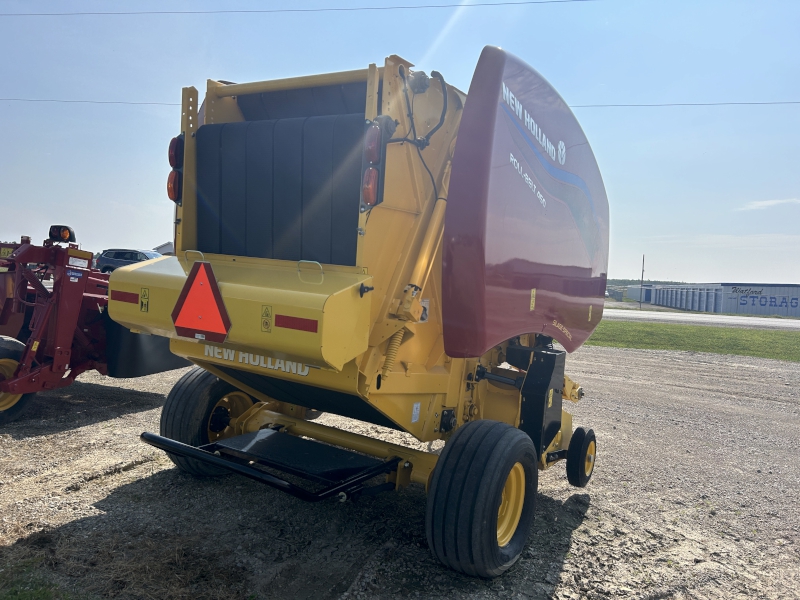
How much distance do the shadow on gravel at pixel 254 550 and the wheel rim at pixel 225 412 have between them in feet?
1.35

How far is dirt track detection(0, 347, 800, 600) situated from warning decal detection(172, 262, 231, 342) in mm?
1373

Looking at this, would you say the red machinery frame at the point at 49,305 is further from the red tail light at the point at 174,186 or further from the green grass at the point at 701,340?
the green grass at the point at 701,340

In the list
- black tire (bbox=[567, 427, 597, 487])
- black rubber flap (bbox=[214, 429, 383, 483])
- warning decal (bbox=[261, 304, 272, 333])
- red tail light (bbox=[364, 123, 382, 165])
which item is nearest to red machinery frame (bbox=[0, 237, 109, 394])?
black rubber flap (bbox=[214, 429, 383, 483])

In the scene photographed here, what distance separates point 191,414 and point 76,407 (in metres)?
3.19

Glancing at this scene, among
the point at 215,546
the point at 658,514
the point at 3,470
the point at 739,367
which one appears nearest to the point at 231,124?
the point at 215,546

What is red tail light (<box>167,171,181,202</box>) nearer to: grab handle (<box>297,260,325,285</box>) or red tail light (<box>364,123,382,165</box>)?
grab handle (<box>297,260,325,285</box>)

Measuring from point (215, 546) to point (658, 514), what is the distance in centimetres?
339

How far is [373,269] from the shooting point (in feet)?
10.4

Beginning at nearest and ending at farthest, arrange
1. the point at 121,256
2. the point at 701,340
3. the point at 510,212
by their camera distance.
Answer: the point at 510,212, the point at 701,340, the point at 121,256

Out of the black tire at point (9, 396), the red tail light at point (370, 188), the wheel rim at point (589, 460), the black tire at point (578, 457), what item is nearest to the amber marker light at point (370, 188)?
the red tail light at point (370, 188)

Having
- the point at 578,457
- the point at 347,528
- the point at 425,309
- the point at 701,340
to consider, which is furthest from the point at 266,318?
the point at 701,340

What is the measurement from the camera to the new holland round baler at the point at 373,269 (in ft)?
10.2

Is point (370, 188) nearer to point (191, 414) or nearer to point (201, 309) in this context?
point (201, 309)

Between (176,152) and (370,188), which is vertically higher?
(176,152)
